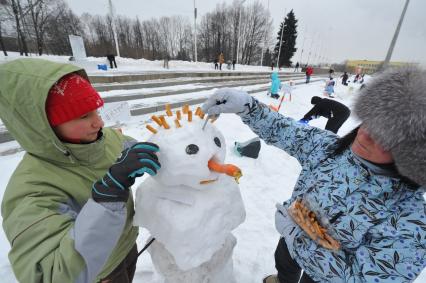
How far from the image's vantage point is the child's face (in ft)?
2.95

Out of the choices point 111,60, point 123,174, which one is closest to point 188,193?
point 123,174

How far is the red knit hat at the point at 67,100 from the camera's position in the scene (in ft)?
2.81

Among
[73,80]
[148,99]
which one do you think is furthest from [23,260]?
[148,99]

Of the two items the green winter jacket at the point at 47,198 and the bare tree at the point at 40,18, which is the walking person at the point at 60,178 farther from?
the bare tree at the point at 40,18

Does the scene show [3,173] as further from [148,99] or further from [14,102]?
[148,99]

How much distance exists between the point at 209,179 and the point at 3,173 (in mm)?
3279

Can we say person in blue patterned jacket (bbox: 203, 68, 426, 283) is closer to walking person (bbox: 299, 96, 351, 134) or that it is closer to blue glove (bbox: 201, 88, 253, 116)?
blue glove (bbox: 201, 88, 253, 116)

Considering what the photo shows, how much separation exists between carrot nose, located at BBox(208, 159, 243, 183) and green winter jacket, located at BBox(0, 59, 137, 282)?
393 mm

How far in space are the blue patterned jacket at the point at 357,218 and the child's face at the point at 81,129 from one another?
1.12 m

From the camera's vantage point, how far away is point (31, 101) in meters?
0.79

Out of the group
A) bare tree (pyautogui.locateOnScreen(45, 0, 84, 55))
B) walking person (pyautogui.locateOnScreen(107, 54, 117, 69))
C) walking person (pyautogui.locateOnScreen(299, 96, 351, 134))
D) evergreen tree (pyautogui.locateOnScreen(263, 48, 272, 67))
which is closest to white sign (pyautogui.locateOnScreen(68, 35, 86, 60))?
walking person (pyautogui.locateOnScreen(107, 54, 117, 69))

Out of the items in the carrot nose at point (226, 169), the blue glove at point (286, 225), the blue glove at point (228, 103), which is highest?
the blue glove at point (228, 103)

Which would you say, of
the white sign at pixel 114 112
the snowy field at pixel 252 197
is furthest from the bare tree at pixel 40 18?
the white sign at pixel 114 112

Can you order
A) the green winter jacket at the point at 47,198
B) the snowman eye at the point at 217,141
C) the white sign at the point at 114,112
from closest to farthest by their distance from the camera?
the green winter jacket at the point at 47,198, the snowman eye at the point at 217,141, the white sign at the point at 114,112
